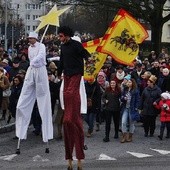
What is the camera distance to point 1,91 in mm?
14375

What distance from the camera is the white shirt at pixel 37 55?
1030 cm

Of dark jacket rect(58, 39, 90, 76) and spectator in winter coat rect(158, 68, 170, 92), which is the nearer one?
dark jacket rect(58, 39, 90, 76)

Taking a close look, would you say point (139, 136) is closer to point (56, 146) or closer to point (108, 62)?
point (56, 146)

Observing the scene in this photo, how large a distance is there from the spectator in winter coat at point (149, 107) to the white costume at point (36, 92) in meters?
3.53

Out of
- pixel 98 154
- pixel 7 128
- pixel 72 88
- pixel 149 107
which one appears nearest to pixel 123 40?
pixel 149 107

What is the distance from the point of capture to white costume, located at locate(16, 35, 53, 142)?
409 inches

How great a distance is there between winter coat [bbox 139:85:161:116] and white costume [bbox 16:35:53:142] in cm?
365

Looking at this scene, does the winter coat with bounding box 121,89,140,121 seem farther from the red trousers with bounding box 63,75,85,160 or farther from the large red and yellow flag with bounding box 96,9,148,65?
the red trousers with bounding box 63,75,85,160

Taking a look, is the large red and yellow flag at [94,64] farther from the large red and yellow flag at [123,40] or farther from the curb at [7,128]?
the curb at [7,128]

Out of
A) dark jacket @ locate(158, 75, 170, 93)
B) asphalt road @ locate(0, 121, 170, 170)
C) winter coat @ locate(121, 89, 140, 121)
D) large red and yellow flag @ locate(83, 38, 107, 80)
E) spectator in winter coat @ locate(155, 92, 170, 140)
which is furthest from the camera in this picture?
dark jacket @ locate(158, 75, 170, 93)

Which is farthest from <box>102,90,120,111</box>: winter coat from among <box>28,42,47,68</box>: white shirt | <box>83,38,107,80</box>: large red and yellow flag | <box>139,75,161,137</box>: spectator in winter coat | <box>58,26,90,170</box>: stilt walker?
<box>58,26,90,170</box>: stilt walker

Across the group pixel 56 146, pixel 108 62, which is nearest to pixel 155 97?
pixel 56 146

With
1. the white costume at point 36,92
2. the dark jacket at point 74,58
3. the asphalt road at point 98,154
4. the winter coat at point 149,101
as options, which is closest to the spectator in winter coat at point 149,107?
the winter coat at point 149,101

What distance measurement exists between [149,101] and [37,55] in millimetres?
4169
